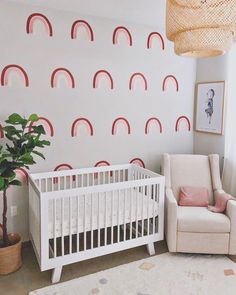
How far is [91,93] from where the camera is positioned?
3.23 metres

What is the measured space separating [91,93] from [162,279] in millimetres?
2014

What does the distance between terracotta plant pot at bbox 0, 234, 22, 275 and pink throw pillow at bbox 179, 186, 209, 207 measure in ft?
5.76

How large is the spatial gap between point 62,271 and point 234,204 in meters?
1.77

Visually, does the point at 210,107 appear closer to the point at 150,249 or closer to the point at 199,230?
the point at 199,230

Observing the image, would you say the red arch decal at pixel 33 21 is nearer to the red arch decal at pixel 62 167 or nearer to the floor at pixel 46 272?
the red arch decal at pixel 62 167

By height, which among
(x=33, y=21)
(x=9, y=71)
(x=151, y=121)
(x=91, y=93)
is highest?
(x=33, y=21)

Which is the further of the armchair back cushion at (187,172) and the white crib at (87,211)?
the armchair back cushion at (187,172)

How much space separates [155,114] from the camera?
368 cm

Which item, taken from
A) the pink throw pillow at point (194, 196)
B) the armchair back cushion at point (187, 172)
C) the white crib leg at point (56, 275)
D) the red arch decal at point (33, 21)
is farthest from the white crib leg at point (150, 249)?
the red arch decal at point (33, 21)

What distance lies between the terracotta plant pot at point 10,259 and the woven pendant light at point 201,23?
218cm

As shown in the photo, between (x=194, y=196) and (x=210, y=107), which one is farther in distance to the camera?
(x=210, y=107)

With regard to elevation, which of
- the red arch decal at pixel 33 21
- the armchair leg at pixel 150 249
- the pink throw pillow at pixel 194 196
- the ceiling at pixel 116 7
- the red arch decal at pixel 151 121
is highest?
the ceiling at pixel 116 7

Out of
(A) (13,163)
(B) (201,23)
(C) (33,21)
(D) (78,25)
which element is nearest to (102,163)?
(A) (13,163)

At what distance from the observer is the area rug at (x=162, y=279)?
236 centimetres
